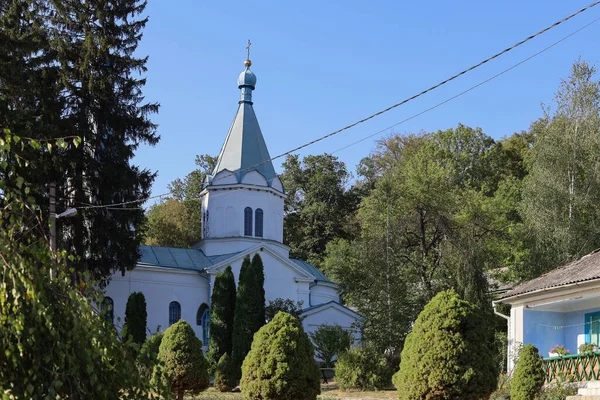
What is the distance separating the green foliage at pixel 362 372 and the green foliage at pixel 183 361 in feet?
27.4

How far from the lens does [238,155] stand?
131 feet

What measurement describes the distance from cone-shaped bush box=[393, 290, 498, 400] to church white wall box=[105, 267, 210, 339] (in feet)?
75.9

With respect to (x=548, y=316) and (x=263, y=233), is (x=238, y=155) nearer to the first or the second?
(x=263, y=233)

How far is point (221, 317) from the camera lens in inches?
1277

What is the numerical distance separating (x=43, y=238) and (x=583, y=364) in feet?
A: 53.7

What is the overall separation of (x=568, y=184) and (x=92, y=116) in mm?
19204

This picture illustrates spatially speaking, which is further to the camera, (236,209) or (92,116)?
(236,209)

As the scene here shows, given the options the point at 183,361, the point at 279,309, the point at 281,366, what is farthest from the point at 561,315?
the point at 279,309

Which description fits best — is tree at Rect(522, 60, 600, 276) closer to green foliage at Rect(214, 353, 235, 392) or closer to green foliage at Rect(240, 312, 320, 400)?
green foliage at Rect(214, 353, 235, 392)

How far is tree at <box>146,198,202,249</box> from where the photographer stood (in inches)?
2074

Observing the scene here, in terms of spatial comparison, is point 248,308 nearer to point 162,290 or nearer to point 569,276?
point 162,290

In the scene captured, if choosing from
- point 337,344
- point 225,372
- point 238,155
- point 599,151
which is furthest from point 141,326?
point 599,151

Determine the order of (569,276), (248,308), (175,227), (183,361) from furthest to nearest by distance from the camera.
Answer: (175,227) → (248,308) → (569,276) → (183,361)

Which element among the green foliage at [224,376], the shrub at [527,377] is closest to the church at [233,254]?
the green foliage at [224,376]
